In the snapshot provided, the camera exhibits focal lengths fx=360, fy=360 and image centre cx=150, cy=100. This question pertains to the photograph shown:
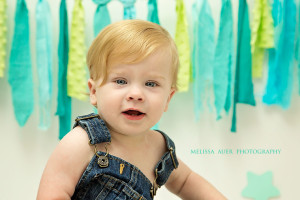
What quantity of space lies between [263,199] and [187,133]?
40cm

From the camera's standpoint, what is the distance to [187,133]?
56.0 inches

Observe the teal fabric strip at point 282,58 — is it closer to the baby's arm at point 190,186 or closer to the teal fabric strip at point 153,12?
the teal fabric strip at point 153,12

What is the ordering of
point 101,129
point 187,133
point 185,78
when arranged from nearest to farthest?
point 101,129 → point 185,78 → point 187,133

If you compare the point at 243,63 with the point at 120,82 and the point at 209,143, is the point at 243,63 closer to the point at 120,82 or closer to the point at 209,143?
the point at 209,143

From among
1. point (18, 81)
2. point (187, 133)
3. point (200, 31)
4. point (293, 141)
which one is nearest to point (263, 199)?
point (293, 141)

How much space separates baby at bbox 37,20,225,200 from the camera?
69cm

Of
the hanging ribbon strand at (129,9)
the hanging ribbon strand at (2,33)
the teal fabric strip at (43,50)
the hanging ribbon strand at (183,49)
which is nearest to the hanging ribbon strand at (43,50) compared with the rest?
the teal fabric strip at (43,50)

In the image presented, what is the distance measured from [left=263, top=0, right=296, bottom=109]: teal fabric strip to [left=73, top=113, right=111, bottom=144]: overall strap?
2.73 feet

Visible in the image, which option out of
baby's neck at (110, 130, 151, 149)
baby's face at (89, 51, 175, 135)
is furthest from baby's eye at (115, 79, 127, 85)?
baby's neck at (110, 130, 151, 149)

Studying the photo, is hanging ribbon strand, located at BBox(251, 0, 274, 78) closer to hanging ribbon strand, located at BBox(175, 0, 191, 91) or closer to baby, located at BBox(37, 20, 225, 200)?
hanging ribbon strand, located at BBox(175, 0, 191, 91)

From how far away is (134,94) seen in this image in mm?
699

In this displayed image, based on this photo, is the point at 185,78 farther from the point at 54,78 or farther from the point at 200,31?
the point at 54,78

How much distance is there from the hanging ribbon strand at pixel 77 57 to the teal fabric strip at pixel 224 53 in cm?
49

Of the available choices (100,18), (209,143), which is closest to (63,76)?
(100,18)
